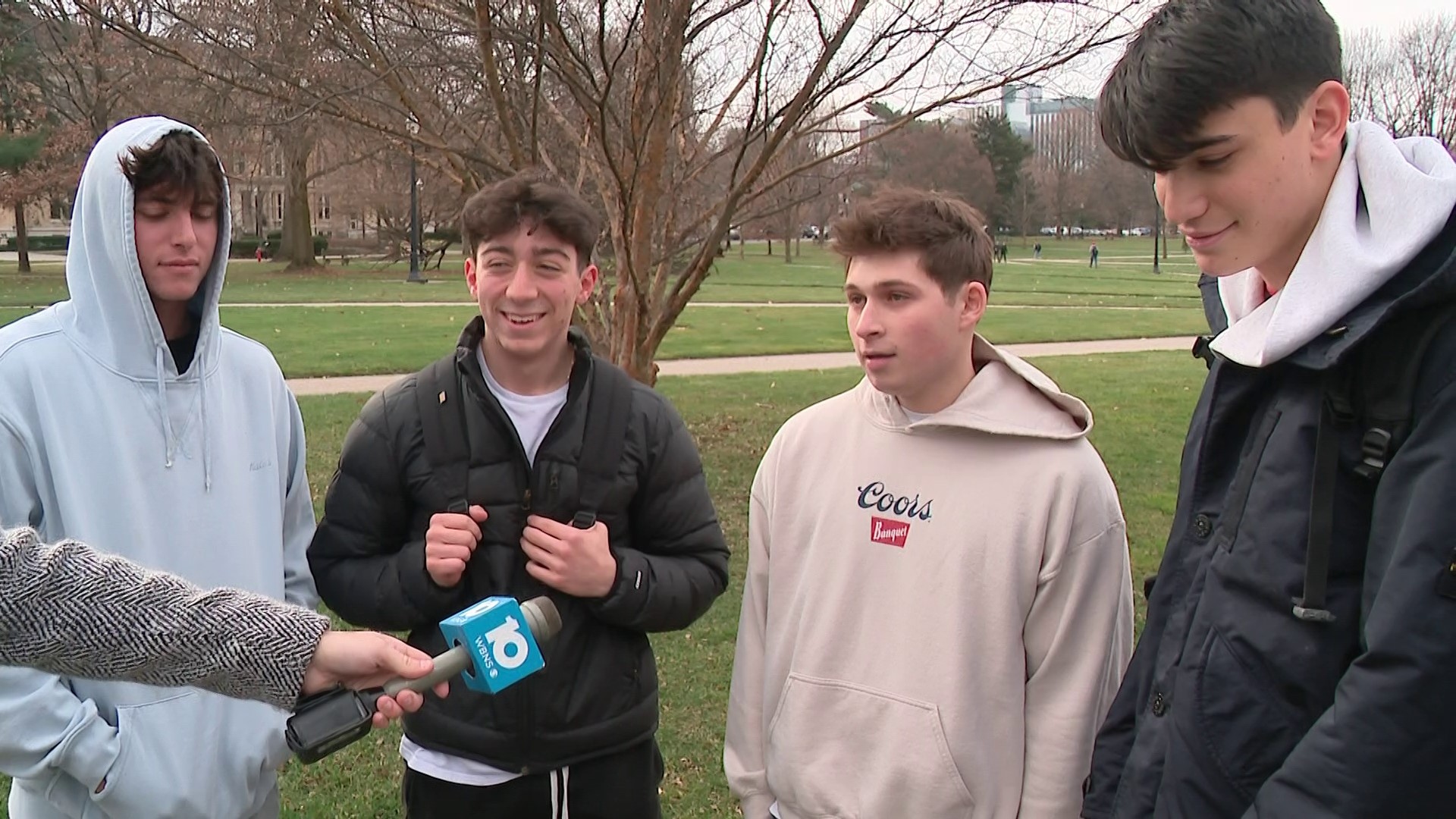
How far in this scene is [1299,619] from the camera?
146cm

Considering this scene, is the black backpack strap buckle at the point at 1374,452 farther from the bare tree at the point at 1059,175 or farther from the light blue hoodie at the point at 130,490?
the bare tree at the point at 1059,175

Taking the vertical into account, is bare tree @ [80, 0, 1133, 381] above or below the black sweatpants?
above

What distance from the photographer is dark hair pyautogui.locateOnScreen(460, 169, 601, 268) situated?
252 centimetres

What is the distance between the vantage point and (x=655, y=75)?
18.1 ft

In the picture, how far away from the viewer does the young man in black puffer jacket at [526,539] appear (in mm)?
2379

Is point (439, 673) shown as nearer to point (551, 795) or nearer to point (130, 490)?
point (551, 795)

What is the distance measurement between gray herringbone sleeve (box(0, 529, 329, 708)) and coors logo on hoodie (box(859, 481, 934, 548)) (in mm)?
1063

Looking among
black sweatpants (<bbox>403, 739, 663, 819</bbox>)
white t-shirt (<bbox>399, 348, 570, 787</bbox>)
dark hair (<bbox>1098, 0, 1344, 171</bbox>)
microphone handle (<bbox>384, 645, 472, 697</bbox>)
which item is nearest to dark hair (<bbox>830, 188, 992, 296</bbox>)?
dark hair (<bbox>1098, 0, 1344, 171</bbox>)

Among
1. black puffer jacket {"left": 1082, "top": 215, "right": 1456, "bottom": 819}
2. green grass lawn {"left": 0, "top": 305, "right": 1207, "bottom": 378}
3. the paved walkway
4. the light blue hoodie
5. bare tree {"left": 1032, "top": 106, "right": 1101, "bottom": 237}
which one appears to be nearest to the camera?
black puffer jacket {"left": 1082, "top": 215, "right": 1456, "bottom": 819}

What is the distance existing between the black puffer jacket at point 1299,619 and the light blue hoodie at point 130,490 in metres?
1.79

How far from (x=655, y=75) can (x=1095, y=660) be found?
4197 mm

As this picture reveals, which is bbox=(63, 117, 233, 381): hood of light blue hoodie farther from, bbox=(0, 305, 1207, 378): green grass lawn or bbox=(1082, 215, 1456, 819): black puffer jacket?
bbox=(0, 305, 1207, 378): green grass lawn

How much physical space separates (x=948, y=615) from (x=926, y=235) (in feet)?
2.48

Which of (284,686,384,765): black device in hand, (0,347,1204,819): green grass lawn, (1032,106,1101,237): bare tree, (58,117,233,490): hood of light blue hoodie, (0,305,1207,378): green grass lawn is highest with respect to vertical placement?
(1032,106,1101,237): bare tree
